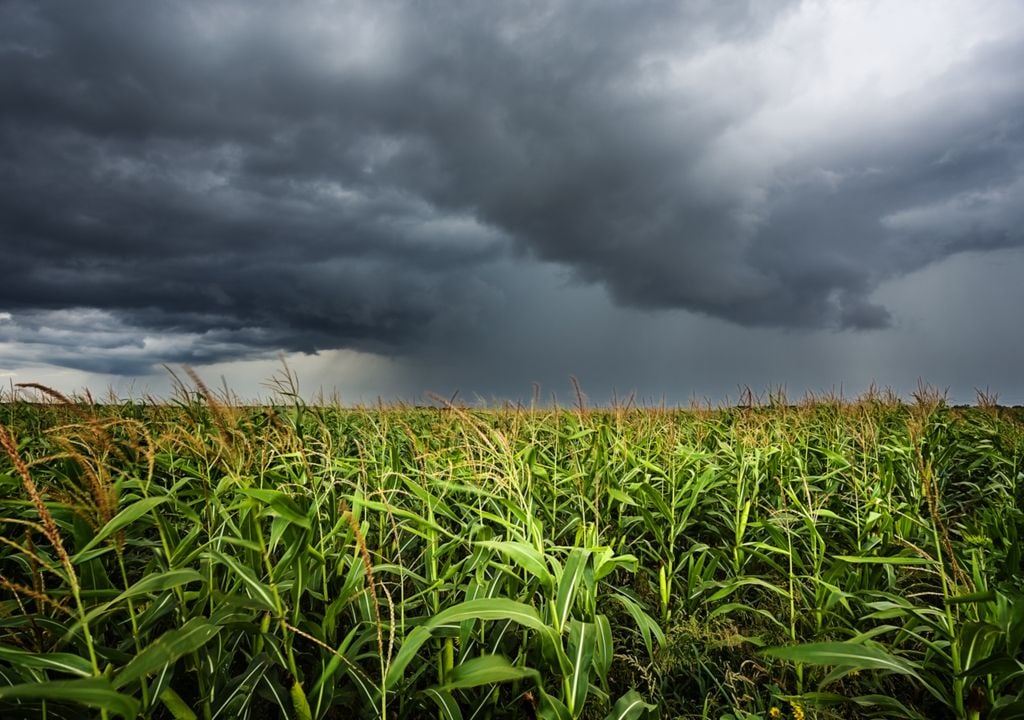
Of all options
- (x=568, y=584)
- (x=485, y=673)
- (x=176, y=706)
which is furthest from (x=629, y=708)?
(x=176, y=706)

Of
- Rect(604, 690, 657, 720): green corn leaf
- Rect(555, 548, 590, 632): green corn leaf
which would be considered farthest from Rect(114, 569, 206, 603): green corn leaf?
Rect(604, 690, 657, 720): green corn leaf

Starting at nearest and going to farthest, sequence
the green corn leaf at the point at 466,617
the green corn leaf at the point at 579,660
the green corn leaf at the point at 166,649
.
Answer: the green corn leaf at the point at 166,649, the green corn leaf at the point at 466,617, the green corn leaf at the point at 579,660

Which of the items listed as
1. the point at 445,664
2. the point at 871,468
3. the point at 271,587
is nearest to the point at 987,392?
the point at 871,468

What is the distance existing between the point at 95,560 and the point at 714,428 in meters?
7.23

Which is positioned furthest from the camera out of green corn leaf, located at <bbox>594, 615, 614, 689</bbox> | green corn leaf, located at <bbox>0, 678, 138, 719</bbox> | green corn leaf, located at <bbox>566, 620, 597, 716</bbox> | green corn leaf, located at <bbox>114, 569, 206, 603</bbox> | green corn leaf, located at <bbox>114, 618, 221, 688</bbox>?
green corn leaf, located at <bbox>594, 615, 614, 689</bbox>

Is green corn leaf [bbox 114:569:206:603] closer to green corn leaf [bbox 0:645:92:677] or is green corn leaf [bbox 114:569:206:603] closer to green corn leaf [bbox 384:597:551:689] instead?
green corn leaf [bbox 0:645:92:677]

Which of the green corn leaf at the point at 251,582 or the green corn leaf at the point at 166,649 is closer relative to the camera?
the green corn leaf at the point at 166,649

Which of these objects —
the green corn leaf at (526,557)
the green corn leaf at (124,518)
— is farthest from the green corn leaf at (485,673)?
the green corn leaf at (124,518)

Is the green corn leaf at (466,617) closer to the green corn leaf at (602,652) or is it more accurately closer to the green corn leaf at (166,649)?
the green corn leaf at (602,652)

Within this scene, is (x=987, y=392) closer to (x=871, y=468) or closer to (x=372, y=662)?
(x=871, y=468)

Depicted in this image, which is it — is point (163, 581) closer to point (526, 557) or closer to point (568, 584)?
point (526, 557)

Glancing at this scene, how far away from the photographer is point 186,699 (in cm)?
291

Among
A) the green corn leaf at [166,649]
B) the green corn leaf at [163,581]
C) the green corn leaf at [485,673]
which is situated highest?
the green corn leaf at [163,581]

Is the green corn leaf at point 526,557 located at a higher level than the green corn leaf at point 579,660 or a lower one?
higher
